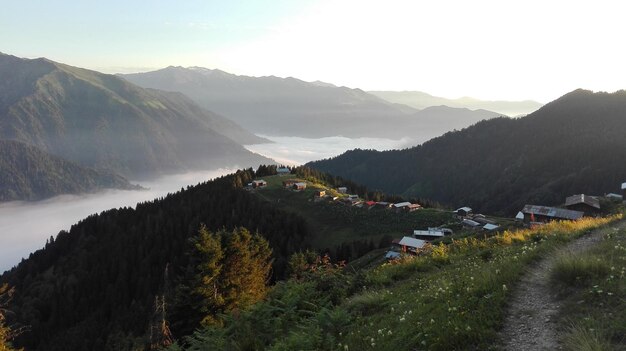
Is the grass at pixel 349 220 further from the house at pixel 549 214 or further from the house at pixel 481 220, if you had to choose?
the house at pixel 549 214

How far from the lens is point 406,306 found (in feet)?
40.6

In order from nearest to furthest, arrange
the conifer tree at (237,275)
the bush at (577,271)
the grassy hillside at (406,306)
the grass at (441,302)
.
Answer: the grass at (441,302), the grassy hillside at (406,306), the bush at (577,271), the conifer tree at (237,275)

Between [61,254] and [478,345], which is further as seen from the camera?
[61,254]

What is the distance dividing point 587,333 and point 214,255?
28852mm

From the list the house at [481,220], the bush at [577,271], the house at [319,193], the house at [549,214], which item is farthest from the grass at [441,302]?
the house at [319,193]

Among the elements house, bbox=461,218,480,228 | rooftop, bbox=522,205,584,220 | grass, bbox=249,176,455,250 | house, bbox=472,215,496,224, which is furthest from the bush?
house, bbox=472,215,496,224

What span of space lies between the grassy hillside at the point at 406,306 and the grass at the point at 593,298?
4.18 feet

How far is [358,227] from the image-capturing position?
12612 centimetres

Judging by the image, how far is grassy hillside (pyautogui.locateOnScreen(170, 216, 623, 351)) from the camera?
9742mm

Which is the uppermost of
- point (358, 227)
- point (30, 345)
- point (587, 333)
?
point (587, 333)

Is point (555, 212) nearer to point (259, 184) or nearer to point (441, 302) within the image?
point (441, 302)

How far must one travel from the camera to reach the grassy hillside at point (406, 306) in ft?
32.0

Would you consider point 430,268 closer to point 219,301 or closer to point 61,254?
point 219,301

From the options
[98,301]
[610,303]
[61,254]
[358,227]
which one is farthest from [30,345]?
[610,303]
